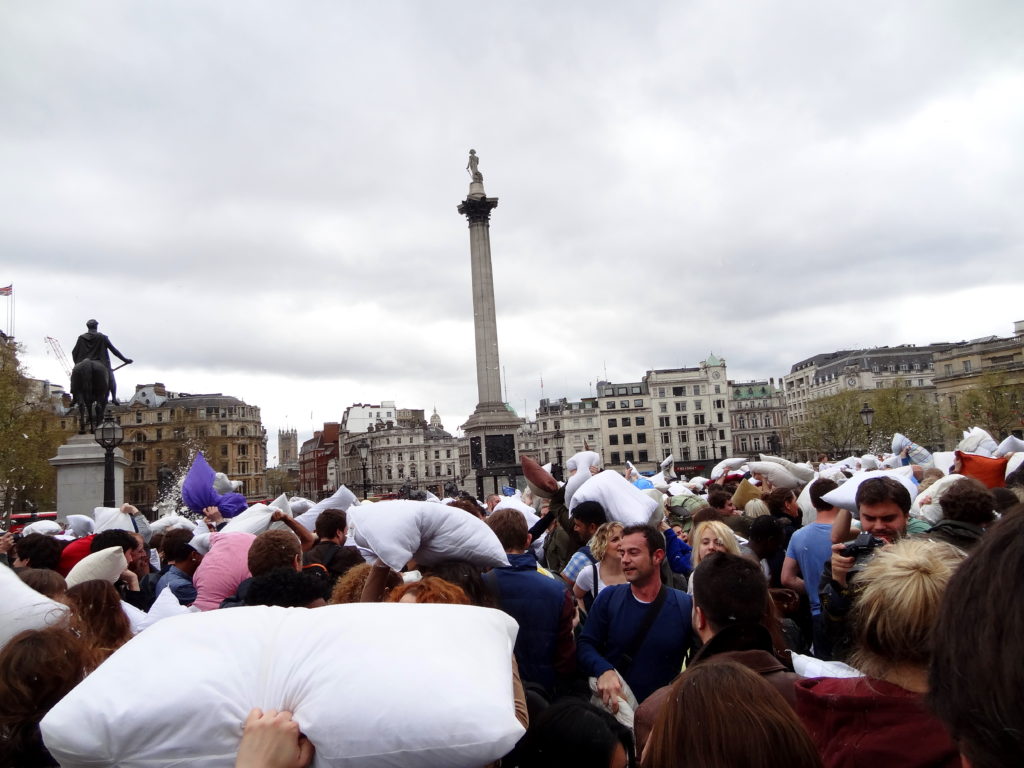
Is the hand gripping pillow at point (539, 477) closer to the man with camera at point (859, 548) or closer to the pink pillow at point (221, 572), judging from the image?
the pink pillow at point (221, 572)

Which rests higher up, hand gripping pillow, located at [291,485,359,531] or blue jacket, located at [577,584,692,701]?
hand gripping pillow, located at [291,485,359,531]

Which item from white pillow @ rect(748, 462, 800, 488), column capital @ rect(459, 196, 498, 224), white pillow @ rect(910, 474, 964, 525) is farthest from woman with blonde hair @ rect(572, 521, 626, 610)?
column capital @ rect(459, 196, 498, 224)

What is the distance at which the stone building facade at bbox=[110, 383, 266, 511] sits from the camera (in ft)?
308

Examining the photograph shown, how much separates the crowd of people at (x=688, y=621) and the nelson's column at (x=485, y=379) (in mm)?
34184

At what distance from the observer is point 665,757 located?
219cm

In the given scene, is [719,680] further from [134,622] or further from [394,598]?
[134,622]

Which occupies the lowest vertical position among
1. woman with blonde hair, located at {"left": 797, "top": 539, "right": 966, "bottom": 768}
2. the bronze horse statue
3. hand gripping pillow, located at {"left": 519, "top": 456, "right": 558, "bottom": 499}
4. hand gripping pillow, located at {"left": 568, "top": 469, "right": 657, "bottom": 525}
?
woman with blonde hair, located at {"left": 797, "top": 539, "right": 966, "bottom": 768}

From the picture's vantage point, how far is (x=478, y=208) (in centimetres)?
4531

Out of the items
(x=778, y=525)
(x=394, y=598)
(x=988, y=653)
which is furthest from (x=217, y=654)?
(x=778, y=525)

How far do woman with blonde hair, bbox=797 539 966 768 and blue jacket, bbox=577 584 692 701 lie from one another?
5.60 ft

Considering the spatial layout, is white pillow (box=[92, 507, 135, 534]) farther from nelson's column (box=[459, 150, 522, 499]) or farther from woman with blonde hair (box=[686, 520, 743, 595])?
nelson's column (box=[459, 150, 522, 499])

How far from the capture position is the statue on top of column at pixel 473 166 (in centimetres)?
4694

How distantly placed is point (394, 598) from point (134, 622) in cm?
233

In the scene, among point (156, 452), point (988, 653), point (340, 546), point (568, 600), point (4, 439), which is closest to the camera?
point (988, 653)
